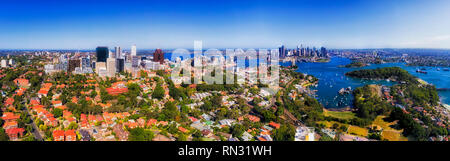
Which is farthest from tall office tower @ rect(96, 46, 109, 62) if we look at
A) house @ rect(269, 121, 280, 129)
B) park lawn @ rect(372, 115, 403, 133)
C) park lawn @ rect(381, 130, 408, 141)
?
park lawn @ rect(381, 130, 408, 141)

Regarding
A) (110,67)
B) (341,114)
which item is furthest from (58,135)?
(110,67)

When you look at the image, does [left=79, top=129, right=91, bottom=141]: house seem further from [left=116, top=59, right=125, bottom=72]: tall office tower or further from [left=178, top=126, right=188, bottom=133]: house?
[left=116, top=59, right=125, bottom=72]: tall office tower

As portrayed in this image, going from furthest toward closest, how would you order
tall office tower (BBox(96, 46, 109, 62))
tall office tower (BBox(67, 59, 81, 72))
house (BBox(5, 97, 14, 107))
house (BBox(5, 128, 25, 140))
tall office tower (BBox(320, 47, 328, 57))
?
tall office tower (BBox(320, 47, 328, 57)) < tall office tower (BBox(96, 46, 109, 62)) < tall office tower (BBox(67, 59, 81, 72)) < house (BBox(5, 97, 14, 107)) < house (BBox(5, 128, 25, 140))

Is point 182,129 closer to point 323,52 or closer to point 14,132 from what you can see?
point 14,132

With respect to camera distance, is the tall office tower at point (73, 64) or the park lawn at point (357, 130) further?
the tall office tower at point (73, 64)

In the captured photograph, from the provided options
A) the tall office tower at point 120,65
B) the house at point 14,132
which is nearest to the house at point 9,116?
the house at point 14,132

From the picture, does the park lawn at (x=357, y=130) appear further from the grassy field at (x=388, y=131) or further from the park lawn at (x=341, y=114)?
the park lawn at (x=341, y=114)

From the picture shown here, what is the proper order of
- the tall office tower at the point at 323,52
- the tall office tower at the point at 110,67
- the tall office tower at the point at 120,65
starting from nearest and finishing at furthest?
the tall office tower at the point at 110,67 < the tall office tower at the point at 120,65 < the tall office tower at the point at 323,52
